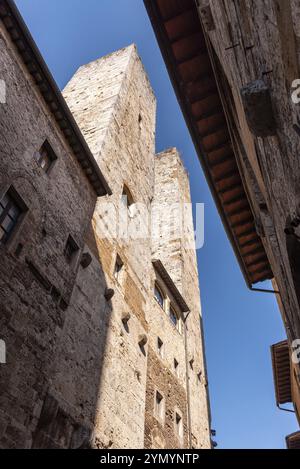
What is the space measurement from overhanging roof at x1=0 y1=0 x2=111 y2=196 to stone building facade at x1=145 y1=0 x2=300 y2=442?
272 centimetres

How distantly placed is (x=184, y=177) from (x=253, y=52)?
1031 inches

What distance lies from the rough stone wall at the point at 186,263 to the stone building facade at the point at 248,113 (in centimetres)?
869

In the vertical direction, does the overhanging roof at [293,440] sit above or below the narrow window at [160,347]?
below

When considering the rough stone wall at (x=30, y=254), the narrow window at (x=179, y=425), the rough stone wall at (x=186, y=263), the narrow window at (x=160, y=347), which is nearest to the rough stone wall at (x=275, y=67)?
the rough stone wall at (x=30, y=254)

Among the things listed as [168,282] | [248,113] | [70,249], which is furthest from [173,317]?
[248,113]

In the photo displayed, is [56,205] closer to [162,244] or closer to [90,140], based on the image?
[90,140]

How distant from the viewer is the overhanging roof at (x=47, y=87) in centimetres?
752

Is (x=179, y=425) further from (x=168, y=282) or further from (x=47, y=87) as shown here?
(x=47, y=87)

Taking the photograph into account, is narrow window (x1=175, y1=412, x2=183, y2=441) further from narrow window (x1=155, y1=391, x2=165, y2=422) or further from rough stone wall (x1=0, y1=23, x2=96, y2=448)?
rough stone wall (x1=0, y1=23, x2=96, y2=448)

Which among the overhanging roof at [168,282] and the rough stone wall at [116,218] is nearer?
the rough stone wall at [116,218]

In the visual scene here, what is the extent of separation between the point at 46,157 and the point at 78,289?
10.3 feet

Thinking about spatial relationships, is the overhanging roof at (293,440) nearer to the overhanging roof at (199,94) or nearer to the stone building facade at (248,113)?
the stone building facade at (248,113)

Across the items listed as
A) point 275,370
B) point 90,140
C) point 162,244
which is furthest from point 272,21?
point 162,244

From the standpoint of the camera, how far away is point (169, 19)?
7180mm
